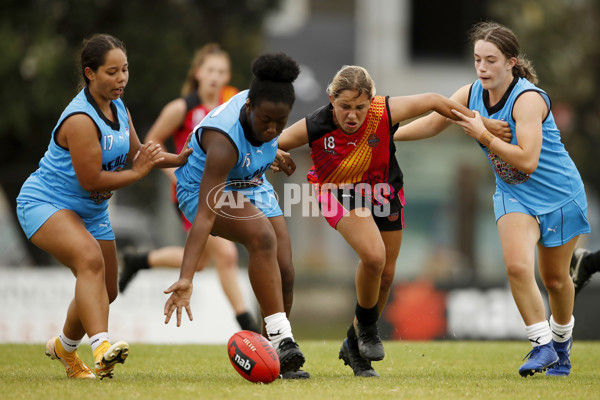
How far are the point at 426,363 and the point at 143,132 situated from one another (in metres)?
11.2

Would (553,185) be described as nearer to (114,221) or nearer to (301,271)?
(301,271)

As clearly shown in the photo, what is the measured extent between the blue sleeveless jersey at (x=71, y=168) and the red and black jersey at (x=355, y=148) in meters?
1.27

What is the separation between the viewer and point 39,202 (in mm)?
5625

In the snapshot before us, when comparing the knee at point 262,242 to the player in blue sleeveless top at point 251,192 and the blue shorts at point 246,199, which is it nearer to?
the player in blue sleeveless top at point 251,192

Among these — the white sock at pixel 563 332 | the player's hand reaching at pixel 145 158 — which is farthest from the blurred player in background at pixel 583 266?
the player's hand reaching at pixel 145 158

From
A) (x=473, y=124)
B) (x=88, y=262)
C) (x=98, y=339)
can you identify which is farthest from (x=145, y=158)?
(x=473, y=124)

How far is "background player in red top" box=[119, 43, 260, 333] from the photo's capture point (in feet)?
27.0

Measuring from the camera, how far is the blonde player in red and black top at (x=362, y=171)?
587 centimetres

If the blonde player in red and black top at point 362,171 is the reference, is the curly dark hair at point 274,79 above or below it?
above

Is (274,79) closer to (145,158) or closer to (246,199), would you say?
(246,199)

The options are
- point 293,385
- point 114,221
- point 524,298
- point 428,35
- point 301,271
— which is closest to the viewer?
point 293,385

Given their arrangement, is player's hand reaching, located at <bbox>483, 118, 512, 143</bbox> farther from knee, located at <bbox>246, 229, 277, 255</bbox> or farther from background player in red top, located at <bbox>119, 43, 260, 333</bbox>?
background player in red top, located at <bbox>119, 43, 260, 333</bbox>

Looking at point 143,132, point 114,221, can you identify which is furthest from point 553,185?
point 114,221

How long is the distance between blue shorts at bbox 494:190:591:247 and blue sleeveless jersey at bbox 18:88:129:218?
99.7 inches
